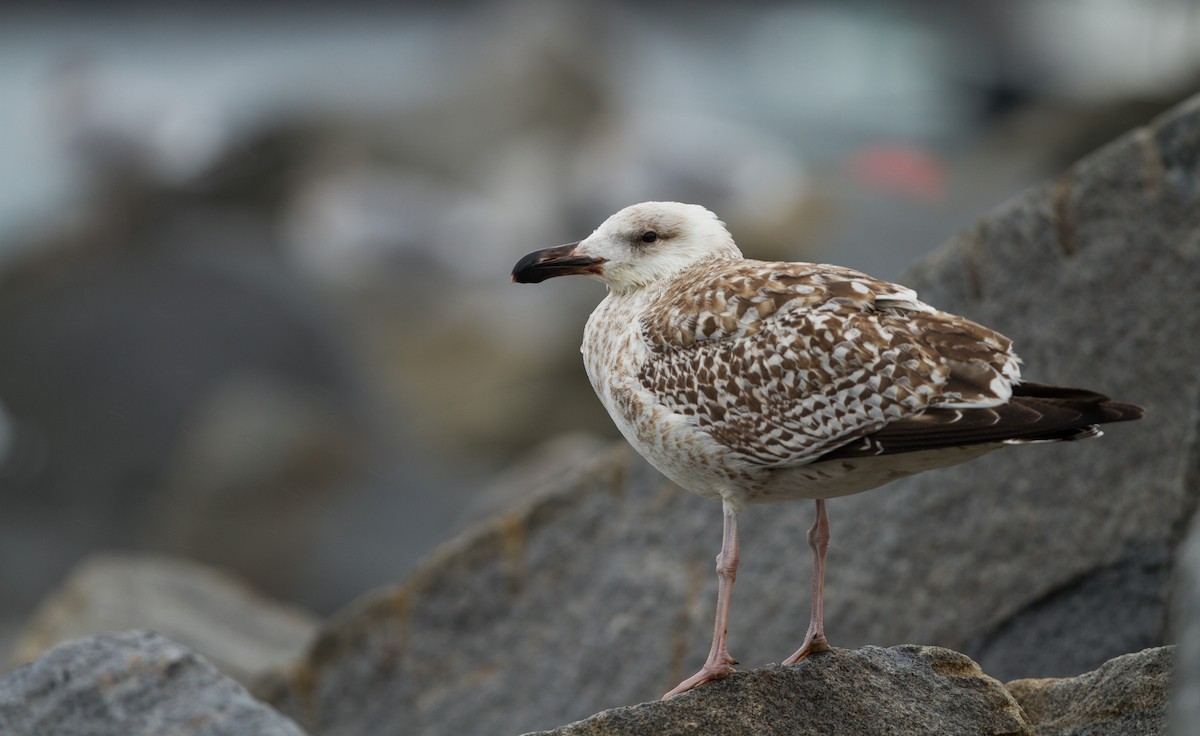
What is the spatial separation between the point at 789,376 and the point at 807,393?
0.29ft

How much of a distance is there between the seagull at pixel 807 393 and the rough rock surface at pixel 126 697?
1.46 metres

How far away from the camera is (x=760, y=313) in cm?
509

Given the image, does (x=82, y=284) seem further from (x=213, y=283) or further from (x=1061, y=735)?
(x=1061, y=735)

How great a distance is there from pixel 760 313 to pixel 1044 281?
86.2 inches

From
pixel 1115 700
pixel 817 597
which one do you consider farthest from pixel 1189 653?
pixel 817 597

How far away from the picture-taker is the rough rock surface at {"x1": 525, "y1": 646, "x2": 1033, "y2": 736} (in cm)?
459

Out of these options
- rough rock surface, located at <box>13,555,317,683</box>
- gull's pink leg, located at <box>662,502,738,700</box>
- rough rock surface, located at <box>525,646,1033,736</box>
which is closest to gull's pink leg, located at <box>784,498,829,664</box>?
rough rock surface, located at <box>525,646,1033,736</box>

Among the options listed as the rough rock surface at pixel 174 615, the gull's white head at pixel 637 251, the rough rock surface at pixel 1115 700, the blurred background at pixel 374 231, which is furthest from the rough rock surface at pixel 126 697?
the blurred background at pixel 374 231

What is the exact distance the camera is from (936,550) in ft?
22.2

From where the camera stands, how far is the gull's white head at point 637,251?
18.5 ft

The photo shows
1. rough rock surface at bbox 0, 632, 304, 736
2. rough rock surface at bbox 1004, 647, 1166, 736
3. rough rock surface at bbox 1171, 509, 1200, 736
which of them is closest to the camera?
rough rock surface at bbox 1171, 509, 1200, 736

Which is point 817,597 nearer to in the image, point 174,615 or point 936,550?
point 936,550

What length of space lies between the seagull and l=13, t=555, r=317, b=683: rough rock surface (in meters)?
3.91

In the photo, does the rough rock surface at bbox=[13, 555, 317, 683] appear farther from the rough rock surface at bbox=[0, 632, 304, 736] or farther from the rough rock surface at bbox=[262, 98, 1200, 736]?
the rough rock surface at bbox=[0, 632, 304, 736]
